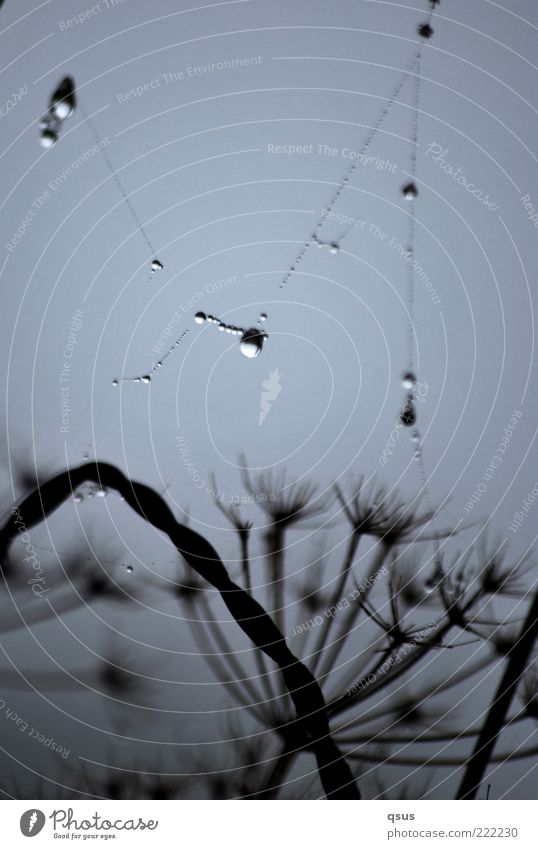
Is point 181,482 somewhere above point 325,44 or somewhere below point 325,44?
below

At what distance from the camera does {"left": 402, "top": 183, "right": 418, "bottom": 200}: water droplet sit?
0.60 metres

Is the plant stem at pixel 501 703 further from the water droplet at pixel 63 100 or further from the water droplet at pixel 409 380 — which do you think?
the water droplet at pixel 63 100

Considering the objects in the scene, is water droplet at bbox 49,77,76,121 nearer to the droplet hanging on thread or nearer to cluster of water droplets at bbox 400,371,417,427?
the droplet hanging on thread

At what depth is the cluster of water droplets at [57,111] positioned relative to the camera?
58cm

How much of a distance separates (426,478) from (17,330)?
0.37 m

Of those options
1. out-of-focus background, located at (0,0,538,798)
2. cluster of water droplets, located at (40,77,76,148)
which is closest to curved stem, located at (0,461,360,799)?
out-of-focus background, located at (0,0,538,798)

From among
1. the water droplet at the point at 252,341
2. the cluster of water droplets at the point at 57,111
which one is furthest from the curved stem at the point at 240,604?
the cluster of water droplets at the point at 57,111

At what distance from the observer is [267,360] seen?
1.97ft

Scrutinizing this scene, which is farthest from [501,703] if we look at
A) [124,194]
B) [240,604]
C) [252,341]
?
[124,194]

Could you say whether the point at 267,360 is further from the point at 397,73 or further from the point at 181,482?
the point at 397,73

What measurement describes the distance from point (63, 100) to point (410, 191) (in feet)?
0.99

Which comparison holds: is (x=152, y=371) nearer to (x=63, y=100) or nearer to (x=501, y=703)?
(x=63, y=100)

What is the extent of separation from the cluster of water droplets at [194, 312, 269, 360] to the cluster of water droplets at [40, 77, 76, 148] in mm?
188

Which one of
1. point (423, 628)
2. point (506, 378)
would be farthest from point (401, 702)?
point (506, 378)
